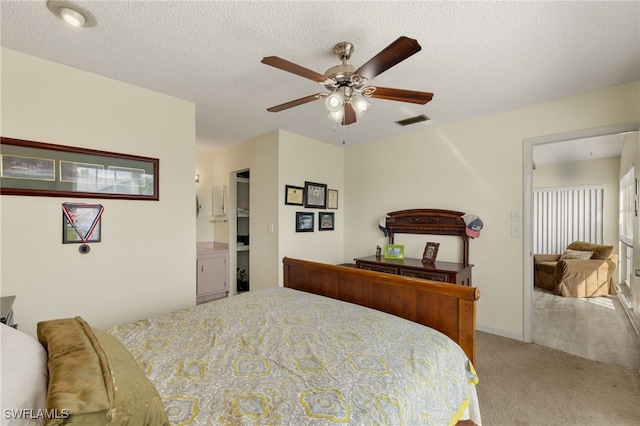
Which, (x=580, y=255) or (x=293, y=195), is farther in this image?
(x=580, y=255)

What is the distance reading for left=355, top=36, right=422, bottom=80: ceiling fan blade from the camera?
4.53 ft

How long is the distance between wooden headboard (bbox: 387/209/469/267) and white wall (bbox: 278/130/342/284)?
94cm

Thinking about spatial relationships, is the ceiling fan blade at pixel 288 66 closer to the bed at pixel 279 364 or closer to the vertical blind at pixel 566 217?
the bed at pixel 279 364

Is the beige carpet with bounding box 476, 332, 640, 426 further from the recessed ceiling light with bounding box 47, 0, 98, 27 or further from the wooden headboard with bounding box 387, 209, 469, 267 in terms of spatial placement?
the recessed ceiling light with bounding box 47, 0, 98, 27

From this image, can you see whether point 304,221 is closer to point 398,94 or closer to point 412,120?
point 412,120

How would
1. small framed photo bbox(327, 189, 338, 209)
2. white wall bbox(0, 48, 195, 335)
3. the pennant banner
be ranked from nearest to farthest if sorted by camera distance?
white wall bbox(0, 48, 195, 335) → the pennant banner → small framed photo bbox(327, 189, 338, 209)

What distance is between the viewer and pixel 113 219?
2445mm

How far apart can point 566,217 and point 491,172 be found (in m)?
4.52

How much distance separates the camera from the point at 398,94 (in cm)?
192

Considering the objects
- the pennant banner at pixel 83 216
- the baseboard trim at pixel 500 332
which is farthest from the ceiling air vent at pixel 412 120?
the pennant banner at pixel 83 216

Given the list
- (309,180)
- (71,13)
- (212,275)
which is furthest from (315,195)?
(71,13)

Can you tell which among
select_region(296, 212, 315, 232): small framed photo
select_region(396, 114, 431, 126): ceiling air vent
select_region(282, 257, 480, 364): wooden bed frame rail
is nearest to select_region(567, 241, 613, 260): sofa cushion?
select_region(396, 114, 431, 126): ceiling air vent

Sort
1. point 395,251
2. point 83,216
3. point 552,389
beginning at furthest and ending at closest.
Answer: point 395,251
point 83,216
point 552,389

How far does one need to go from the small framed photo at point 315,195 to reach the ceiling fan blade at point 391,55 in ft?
8.20
